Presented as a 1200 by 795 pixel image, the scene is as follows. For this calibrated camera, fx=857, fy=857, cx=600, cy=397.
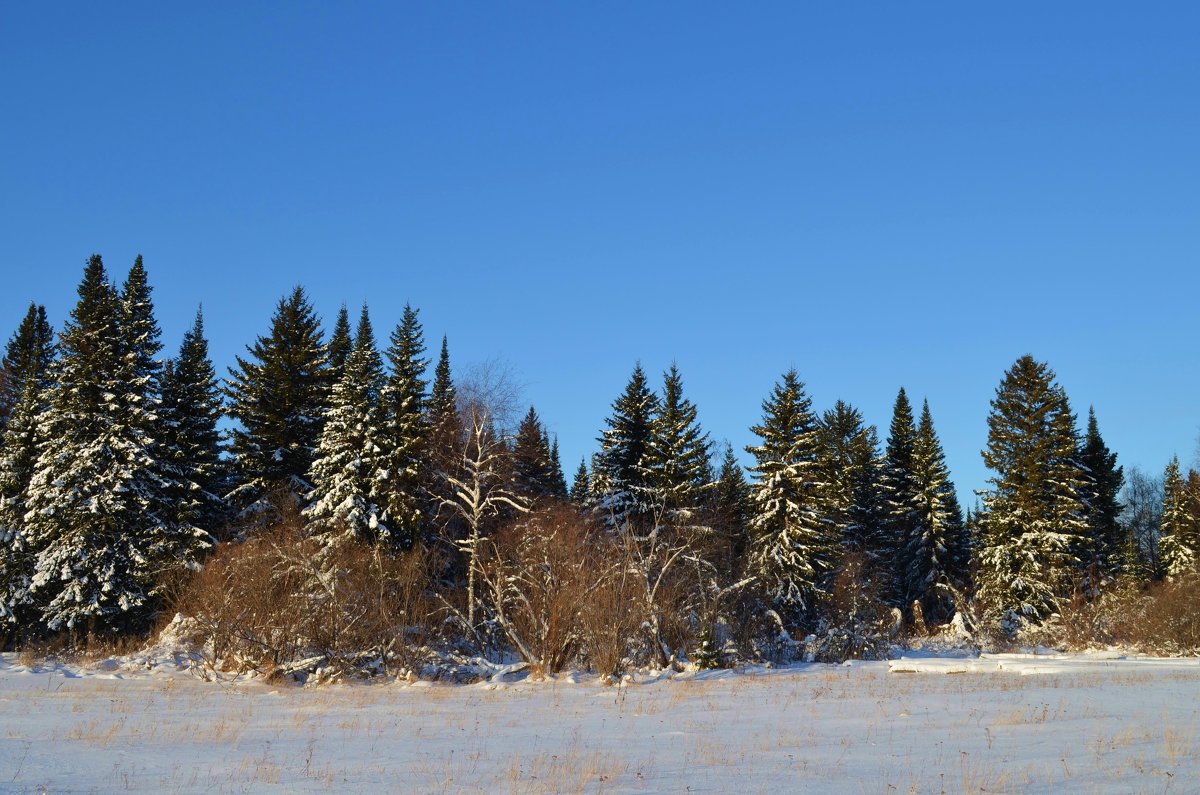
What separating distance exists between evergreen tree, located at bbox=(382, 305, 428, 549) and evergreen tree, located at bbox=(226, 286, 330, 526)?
3719 mm

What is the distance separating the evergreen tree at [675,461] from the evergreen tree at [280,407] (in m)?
15.9

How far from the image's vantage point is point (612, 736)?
1425cm

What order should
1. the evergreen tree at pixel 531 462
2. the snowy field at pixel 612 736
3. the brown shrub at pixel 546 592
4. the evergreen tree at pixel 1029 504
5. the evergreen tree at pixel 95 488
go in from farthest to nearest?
the evergreen tree at pixel 531 462 → the evergreen tree at pixel 1029 504 → the evergreen tree at pixel 95 488 → the brown shrub at pixel 546 592 → the snowy field at pixel 612 736

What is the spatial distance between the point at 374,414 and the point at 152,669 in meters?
12.7

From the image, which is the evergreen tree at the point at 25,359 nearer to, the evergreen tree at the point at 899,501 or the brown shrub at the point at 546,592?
the brown shrub at the point at 546,592

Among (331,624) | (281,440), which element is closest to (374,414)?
(281,440)

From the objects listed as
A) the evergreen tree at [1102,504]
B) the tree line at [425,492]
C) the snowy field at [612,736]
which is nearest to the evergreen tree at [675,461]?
the tree line at [425,492]

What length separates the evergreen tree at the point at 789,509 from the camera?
40.5m

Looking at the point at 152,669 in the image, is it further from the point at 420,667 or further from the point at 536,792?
the point at 536,792

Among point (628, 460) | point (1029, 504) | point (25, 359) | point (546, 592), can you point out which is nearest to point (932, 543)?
point (1029, 504)

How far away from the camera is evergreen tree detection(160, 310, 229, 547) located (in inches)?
1416

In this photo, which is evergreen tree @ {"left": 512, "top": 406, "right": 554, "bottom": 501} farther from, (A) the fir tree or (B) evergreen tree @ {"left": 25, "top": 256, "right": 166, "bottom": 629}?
(B) evergreen tree @ {"left": 25, "top": 256, "right": 166, "bottom": 629}

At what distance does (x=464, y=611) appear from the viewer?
32.9 meters

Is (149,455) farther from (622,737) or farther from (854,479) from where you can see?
(854,479)
